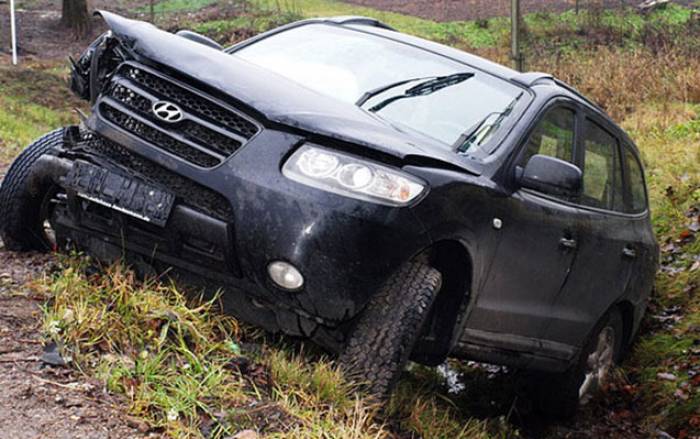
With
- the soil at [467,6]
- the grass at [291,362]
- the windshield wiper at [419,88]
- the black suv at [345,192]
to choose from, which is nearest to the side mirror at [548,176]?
the black suv at [345,192]

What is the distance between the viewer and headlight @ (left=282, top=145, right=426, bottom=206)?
3.46m

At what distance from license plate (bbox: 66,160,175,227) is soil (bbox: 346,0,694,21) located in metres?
27.7

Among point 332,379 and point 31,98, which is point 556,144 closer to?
point 332,379

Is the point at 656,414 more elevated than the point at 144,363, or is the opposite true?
the point at 144,363

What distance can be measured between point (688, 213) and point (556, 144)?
15.2 feet

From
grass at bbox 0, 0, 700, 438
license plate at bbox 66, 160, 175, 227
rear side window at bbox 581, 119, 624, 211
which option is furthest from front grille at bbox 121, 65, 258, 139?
rear side window at bbox 581, 119, 624, 211

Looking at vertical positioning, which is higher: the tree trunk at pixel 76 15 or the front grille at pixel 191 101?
the front grille at pixel 191 101

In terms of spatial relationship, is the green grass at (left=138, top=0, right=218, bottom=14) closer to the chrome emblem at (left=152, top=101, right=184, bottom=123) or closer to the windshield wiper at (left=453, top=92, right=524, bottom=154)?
the windshield wiper at (left=453, top=92, right=524, bottom=154)

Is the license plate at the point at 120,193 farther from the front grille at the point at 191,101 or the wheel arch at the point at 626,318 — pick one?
the wheel arch at the point at 626,318

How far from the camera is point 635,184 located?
615 cm

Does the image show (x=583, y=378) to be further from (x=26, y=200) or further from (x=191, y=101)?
(x=26, y=200)

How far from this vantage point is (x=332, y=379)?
359 centimetres

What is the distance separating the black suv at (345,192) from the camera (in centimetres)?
348

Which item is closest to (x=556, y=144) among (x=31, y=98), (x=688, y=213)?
(x=688, y=213)
